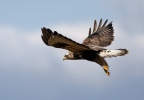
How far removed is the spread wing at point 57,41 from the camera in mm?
14602

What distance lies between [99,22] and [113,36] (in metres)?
1.70

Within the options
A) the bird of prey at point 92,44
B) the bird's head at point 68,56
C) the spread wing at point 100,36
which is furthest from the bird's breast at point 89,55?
the spread wing at point 100,36

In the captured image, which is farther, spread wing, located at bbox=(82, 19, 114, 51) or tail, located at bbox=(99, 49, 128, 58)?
spread wing, located at bbox=(82, 19, 114, 51)

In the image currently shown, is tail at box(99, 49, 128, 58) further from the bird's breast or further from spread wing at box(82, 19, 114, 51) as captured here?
spread wing at box(82, 19, 114, 51)

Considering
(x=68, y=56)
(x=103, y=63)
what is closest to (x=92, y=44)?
(x=68, y=56)

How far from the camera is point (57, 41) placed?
49.9 feet

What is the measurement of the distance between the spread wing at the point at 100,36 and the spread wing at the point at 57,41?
3.20 meters

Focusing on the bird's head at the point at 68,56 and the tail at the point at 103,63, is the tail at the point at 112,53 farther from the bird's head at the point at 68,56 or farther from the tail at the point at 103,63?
the bird's head at the point at 68,56

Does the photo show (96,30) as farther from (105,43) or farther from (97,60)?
(97,60)

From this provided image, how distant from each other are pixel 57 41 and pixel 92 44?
17.2 feet

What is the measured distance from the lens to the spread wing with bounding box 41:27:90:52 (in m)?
14.6

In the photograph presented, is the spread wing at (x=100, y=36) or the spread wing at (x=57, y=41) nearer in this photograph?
the spread wing at (x=57, y=41)

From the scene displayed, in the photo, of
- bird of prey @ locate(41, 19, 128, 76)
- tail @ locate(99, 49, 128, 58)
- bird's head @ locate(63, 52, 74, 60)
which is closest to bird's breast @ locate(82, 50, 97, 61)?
bird of prey @ locate(41, 19, 128, 76)

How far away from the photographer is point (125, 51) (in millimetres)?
17891
